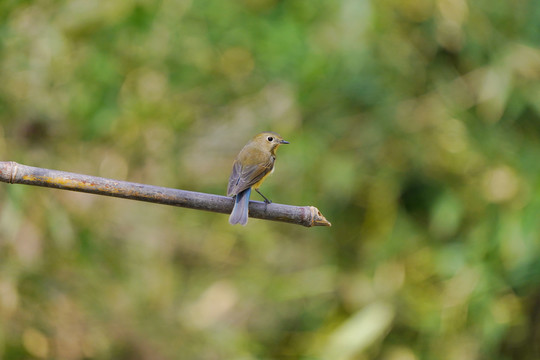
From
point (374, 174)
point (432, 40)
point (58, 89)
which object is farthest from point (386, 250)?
point (58, 89)

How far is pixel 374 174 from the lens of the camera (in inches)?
161

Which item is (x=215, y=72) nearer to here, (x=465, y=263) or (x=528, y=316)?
(x=465, y=263)

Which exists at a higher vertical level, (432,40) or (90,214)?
(432,40)

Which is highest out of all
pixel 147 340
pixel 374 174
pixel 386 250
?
pixel 374 174

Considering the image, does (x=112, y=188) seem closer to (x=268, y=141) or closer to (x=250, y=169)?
(x=250, y=169)

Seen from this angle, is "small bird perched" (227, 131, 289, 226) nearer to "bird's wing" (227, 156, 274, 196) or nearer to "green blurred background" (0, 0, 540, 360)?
"bird's wing" (227, 156, 274, 196)

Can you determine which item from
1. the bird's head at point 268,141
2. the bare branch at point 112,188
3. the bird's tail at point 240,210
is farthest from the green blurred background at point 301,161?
the bare branch at point 112,188

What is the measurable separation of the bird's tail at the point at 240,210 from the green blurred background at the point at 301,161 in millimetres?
1731

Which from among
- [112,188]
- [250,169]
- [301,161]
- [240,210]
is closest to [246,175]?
[250,169]

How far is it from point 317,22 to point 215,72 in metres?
0.72

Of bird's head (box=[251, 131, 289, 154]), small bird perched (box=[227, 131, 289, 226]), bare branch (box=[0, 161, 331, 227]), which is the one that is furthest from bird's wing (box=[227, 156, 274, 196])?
bare branch (box=[0, 161, 331, 227])

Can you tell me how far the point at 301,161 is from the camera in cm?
393

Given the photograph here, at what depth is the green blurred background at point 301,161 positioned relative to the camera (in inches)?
145

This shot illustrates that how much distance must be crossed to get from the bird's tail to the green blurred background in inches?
68.2
